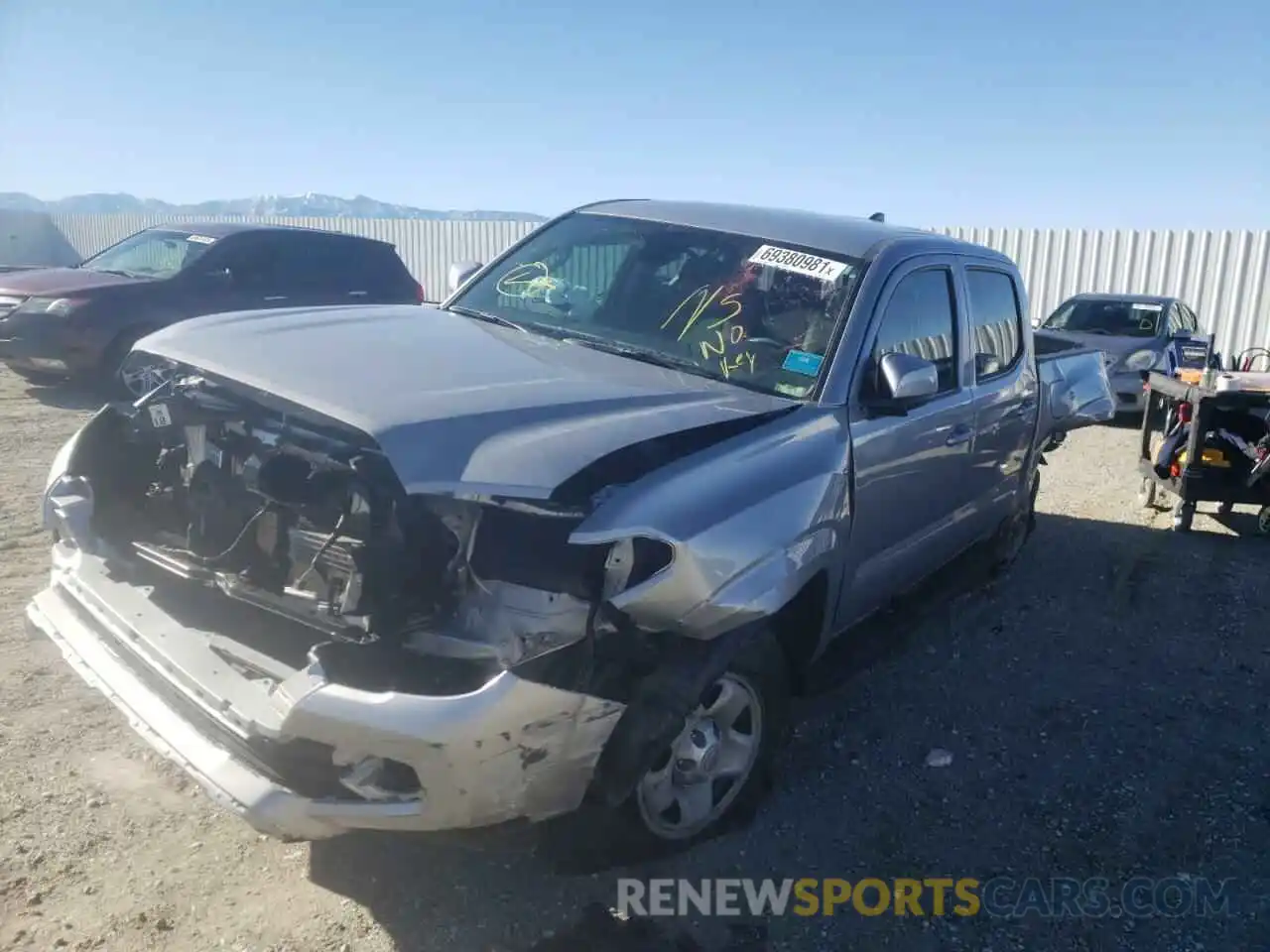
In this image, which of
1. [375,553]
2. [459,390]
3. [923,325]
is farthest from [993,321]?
[375,553]

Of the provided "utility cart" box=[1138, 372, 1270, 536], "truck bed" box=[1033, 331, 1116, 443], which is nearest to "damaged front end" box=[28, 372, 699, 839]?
"truck bed" box=[1033, 331, 1116, 443]

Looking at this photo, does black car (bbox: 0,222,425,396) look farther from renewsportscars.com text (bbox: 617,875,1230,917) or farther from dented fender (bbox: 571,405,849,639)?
renewsportscars.com text (bbox: 617,875,1230,917)

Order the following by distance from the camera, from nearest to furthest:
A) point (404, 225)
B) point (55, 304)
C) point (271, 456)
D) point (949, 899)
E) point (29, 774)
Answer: point (271, 456)
point (949, 899)
point (29, 774)
point (55, 304)
point (404, 225)

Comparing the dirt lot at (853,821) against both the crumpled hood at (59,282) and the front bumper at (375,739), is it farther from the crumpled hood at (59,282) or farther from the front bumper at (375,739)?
the crumpled hood at (59,282)

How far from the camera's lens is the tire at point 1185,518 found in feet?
23.6

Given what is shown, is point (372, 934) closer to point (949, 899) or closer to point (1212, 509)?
point (949, 899)

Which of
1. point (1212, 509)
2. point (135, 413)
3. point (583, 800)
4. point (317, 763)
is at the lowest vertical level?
point (1212, 509)

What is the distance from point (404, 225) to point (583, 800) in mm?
23190

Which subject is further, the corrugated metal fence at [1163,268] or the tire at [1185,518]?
the corrugated metal fence at [1163,268]

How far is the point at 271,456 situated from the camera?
9.18 feet

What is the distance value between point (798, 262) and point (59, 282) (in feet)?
28.0

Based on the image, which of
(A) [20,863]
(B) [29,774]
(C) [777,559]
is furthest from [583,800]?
(B) [29,774]

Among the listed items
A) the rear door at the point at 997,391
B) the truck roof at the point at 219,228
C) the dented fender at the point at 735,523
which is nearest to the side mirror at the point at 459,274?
the dented fender at the point at 735,523

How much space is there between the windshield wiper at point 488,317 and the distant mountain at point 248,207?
21760 millimetres
